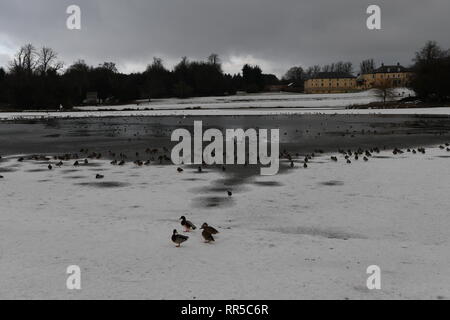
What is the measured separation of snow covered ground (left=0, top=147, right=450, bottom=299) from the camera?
23.5ft

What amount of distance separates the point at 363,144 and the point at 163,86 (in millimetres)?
125166

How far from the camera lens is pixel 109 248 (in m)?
8.86

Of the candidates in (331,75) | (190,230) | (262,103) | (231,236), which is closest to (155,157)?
(190,230)

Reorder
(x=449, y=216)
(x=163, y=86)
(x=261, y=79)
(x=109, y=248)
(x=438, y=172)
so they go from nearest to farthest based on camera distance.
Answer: (x=109, y=248) → (x=449, y=216) → (x=438, y=172) → (x=163, y=86) → (x=261, y=79)

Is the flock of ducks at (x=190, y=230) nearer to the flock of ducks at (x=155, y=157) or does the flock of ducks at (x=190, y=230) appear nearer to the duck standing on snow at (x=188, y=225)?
the duck standing on snow at (x=188, y=225)

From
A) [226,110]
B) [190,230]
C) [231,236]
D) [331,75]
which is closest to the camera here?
[231,236]

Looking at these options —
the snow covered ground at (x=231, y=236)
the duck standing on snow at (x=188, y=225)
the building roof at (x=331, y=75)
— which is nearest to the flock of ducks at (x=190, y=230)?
the duck standing on snow at (x=188, y=225)

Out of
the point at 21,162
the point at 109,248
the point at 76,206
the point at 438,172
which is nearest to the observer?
the point at 109,248

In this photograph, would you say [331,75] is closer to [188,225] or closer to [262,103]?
[262,103]

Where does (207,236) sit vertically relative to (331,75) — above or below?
below

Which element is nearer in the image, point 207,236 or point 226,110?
point 207,236

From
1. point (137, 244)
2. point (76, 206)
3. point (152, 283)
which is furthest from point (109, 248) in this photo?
point (76, 206)

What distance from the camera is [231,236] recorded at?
9578mm
